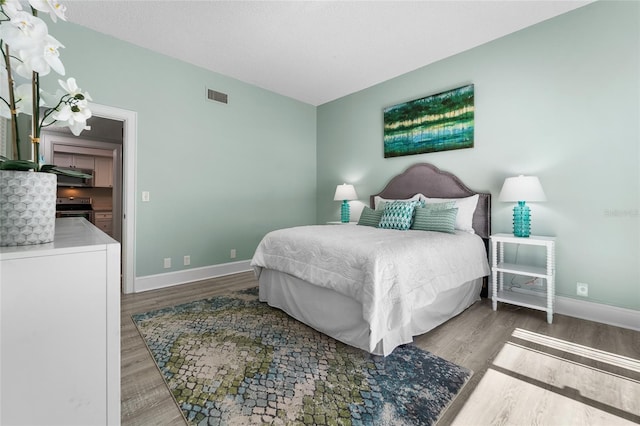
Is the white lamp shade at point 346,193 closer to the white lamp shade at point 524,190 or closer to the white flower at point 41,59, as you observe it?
the white lamp shade at point 524,190

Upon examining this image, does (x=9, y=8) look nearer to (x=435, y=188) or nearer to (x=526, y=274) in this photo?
(x=526, y=274)

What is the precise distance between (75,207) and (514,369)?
7175 millimetres

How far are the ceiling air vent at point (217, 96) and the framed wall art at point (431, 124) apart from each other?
2.25 meters

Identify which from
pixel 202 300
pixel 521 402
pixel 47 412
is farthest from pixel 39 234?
pixel 202 300

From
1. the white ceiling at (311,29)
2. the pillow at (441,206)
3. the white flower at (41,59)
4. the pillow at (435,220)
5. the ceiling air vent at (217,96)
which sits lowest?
the pillow at (435,220)

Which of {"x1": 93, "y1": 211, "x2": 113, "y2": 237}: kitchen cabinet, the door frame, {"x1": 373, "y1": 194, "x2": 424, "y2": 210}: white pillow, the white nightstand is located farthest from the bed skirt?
{"x1": 93, "y1": 211, "x2": 113, "y2": 237}: kitchen cabinet

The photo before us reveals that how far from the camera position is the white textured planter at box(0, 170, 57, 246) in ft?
2.37

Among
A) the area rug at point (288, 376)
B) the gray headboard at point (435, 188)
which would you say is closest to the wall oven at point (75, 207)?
the area rug at point (288, 376)

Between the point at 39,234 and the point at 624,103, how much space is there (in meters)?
3.79

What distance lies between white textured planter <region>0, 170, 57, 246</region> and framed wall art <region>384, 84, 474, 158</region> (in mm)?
3566

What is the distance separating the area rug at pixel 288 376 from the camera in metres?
1.36

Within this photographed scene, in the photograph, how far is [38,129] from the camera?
0.79 metres

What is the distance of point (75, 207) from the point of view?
5.50 m

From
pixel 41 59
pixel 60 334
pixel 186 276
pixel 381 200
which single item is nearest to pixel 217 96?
pixel 186 276
